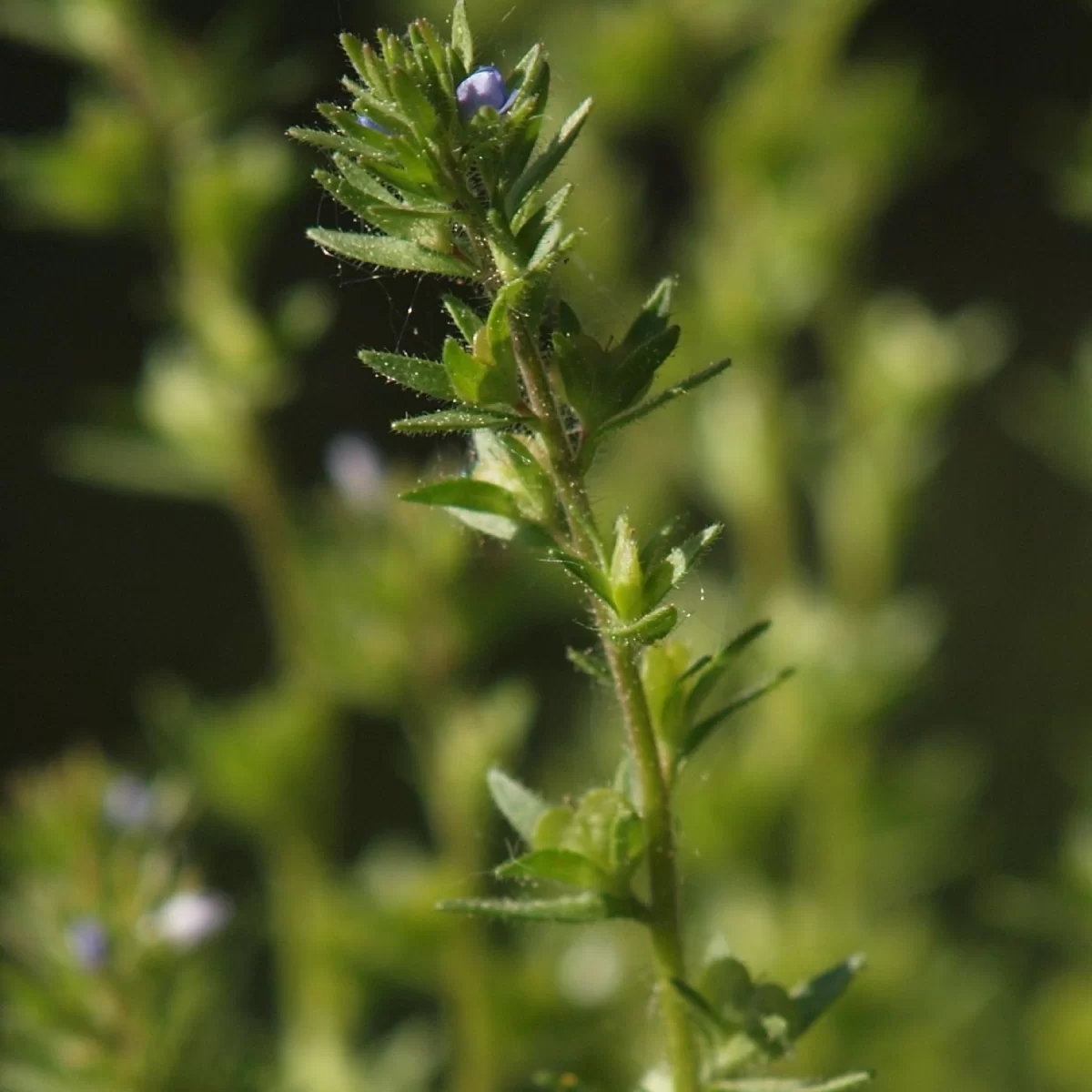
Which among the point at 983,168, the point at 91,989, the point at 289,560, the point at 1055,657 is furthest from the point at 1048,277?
the point at 91,989

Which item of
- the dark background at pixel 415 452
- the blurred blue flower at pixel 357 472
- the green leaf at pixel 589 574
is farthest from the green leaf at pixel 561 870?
the dark background at pixel 415 452

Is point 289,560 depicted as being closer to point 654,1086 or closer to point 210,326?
point 210,326

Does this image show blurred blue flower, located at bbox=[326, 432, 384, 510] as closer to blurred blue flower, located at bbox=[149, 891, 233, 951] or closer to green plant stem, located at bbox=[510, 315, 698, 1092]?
blurred blue flower, located at bbox=[149, 891, 233, 951]

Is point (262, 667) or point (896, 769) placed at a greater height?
point (262, 667)

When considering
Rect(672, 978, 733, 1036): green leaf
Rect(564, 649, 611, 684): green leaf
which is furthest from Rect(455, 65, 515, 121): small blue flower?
Rect(672, 978, 733, 1036): green leaf

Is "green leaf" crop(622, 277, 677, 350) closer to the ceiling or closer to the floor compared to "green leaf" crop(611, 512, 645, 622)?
closer to the ceiling

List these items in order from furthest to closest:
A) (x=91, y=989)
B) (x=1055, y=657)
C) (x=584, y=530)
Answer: (x=1055, y=657) < (x=91, y=989) < (x=584, y=530)
